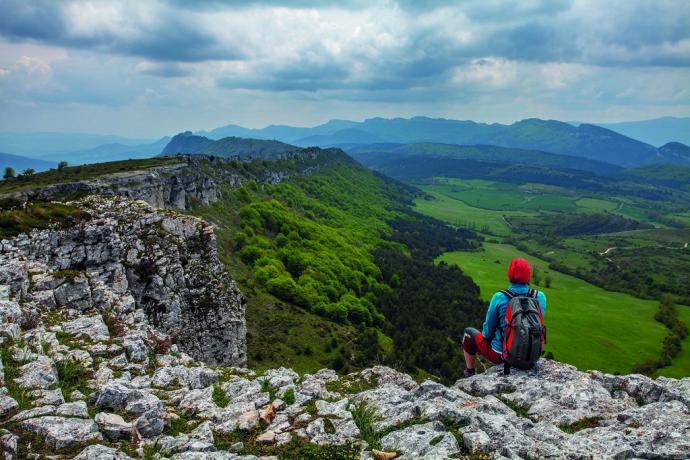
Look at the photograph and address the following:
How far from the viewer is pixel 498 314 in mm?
19734

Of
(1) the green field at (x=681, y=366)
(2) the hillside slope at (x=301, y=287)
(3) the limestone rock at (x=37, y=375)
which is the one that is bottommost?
(1) the green field at (x=681, y=366)

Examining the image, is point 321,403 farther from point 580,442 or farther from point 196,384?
point 580,442

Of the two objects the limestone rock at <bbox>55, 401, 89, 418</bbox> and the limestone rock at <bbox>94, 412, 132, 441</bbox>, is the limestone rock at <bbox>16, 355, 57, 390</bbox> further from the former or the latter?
the limestone rock at <bbox>94, 412, 132, 441</bbox>

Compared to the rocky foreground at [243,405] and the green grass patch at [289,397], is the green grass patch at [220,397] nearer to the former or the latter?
the rocky foreground at [243,405]

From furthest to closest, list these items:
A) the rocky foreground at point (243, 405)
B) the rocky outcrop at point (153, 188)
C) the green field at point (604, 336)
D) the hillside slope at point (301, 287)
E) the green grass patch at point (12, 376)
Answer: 1. the green field at point (604, 336)
2. the rocky outcrop at point (153, 188)
3. the hillside slope at point (301, 287)
4. the green grass patch at point (12, 376)
5. the rocky foreground at point (243, 405)

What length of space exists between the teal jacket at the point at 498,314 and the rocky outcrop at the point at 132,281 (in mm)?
16800

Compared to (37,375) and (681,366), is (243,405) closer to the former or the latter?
(37,375)

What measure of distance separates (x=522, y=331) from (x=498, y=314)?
1.93 m

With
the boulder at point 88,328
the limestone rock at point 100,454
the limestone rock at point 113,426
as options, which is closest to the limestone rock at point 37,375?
the limestone rock at point 113,426

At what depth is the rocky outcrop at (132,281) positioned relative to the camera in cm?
2455

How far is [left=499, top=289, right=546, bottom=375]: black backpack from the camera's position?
59.1 feet

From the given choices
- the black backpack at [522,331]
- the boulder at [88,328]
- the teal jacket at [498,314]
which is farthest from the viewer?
the boulder at [88,328]

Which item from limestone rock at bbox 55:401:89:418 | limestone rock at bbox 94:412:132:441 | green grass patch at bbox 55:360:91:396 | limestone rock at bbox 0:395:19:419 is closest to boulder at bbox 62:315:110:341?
green grass patch at bbox 55:360:91:396

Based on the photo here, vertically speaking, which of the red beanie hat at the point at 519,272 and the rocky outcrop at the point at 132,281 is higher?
the red beanie hat at the point at 519,272
